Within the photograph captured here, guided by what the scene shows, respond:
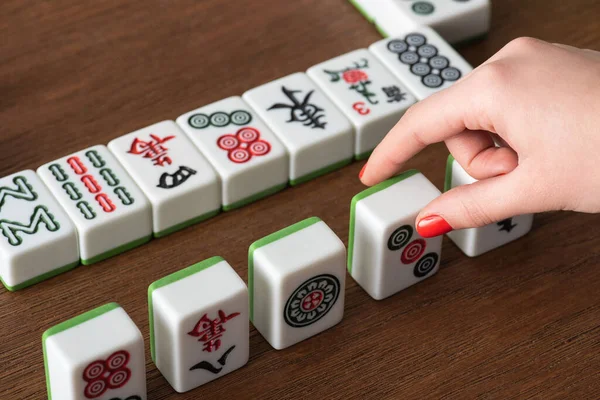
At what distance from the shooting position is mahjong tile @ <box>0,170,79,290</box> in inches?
43.4

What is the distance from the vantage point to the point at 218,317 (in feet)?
3.27

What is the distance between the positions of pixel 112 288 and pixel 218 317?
0.61 feet

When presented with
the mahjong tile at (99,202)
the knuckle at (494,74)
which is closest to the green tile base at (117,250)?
the mahjong tile at (99,202)

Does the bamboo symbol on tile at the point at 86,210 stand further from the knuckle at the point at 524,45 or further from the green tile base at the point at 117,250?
the knuckle at the point at 524,45

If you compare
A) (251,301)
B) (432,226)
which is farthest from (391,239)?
(251,301)

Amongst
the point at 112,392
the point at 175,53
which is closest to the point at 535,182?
the point at 112,392

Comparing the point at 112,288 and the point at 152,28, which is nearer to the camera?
the point at 112,288

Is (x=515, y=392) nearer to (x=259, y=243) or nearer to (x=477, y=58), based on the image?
(x=259, y=243)

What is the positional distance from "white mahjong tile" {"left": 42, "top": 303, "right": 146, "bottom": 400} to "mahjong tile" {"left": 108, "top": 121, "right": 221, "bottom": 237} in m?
0.22

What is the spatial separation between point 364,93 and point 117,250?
379 millimetres

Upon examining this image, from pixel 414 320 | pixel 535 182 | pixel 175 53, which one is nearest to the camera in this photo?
pixel 535 182

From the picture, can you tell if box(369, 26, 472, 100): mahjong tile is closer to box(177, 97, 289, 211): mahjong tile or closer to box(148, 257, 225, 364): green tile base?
box(177, 97, 289, 211): mahjong tile

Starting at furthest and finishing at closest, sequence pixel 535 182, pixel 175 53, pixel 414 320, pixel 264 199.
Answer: pixel 175 53
pixel 264 199
pixel 414 320
pixel 535 182

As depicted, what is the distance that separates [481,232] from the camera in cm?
115
